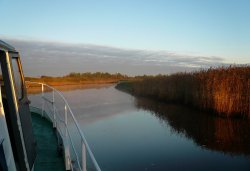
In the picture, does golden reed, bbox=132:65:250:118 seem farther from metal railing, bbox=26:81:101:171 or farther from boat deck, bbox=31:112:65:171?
boat deck, bbox=31:112:65:171

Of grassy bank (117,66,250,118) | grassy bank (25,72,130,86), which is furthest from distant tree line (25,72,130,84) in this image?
grassy bank (117,66,250,118)

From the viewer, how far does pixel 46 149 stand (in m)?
6.97

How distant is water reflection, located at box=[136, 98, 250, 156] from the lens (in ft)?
38.6

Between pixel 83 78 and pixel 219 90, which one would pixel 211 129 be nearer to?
pixel 219 90

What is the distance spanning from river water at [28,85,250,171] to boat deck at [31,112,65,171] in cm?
206

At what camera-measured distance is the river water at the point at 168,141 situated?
383 inches

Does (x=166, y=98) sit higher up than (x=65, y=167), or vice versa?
(x=65, y=167)

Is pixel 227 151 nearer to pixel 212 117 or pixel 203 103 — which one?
pixel 212 117

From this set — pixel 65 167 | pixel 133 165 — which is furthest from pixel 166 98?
pixel 65 167

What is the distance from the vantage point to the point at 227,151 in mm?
11195

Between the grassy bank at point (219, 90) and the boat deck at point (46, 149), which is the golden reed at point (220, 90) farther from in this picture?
the boat deck at point (46, 149)

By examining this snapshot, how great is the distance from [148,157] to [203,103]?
9156 millimetres

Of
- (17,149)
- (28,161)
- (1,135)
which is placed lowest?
(28,161)

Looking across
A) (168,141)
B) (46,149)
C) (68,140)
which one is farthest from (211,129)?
(46,149)
